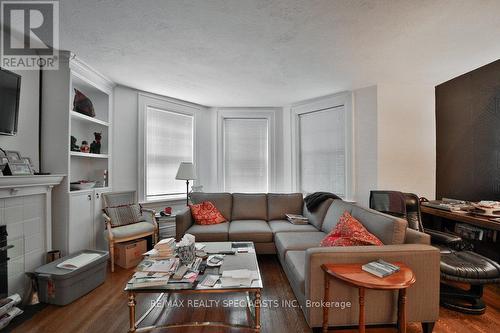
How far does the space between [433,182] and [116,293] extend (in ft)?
14.3

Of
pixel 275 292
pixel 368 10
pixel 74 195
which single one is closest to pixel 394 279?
pixel 275 292

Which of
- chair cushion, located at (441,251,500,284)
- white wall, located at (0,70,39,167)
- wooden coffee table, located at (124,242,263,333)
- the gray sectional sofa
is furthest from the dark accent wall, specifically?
white wall, located at (0,70,39,167)

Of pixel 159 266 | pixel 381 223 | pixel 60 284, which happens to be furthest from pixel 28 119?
pixel 381 223

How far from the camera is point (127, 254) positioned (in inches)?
104

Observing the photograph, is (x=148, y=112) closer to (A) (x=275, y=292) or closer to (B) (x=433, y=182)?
(A) (x=275, y=292)

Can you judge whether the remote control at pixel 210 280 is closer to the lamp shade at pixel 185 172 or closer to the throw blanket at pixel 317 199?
the throw blanket at pixel 317 199

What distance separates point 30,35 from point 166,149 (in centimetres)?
208

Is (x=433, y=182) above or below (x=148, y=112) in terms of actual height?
below

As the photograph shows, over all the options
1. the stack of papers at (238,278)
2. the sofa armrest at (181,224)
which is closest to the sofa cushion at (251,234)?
the sofa armrest at (181,224)

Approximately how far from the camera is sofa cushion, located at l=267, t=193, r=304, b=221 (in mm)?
3398

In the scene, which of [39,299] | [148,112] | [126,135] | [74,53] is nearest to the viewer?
[39,299]

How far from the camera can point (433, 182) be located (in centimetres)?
314

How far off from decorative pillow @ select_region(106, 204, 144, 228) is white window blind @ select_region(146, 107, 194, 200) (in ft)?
1.53

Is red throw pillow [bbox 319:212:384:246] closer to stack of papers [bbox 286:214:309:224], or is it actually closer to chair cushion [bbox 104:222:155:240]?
stack of papers [bbox 286:214:309:224]
